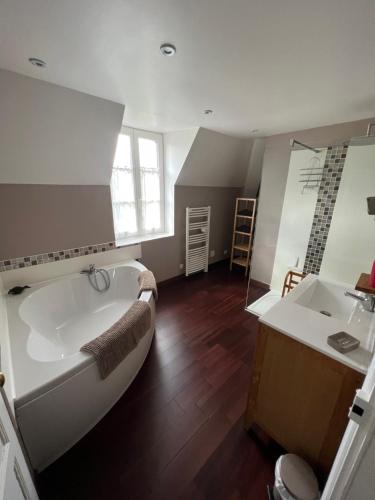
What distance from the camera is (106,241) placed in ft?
8.51

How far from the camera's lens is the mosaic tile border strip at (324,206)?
2.29 metres

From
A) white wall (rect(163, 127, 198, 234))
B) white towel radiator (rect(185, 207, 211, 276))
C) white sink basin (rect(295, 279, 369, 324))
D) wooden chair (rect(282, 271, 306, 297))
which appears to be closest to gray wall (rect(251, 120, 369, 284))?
wooden chair (rect(282, 271, 306, 297))

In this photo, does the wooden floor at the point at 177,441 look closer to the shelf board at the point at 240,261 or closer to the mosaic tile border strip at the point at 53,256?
the mosaic tile border strip at the point at 53,256

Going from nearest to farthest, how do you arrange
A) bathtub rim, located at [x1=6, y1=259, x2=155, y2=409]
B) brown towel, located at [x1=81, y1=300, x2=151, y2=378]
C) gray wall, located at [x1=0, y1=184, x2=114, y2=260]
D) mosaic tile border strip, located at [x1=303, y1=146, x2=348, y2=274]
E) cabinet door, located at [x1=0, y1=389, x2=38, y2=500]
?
cabinet door, located at [x1=0, y1=389, x2=38, y2=500] → bathtub rim, located at [x1=6, y1=259, x2=155, y2=409] → brown towel, located at [x1=81, y1=300, x2=151, y2=378] → gray wall, located at [x1=0, y1=184, x2=114, y2=260] → mosaic tile border strip, located at [x1=303, y1=146, x2=348, y2=274]

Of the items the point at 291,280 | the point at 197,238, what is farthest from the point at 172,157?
the point at 291,280

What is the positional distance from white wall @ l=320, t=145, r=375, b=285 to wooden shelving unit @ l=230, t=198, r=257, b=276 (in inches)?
51.9

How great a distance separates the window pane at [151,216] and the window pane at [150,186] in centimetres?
11

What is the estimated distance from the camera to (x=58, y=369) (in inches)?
47.0

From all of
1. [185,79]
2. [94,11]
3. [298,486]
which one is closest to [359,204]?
[185,79]

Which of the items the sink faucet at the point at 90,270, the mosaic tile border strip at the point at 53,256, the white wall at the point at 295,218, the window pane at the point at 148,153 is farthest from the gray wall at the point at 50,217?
the white wall at the point at 295,218

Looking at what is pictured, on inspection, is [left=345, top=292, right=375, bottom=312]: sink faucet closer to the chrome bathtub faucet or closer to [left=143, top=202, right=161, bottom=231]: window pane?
the chrome bathtub faucet

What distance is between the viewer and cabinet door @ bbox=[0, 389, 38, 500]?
0.58 meters

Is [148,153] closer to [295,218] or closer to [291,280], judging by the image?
[295,218]

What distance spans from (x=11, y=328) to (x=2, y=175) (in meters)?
1.28
